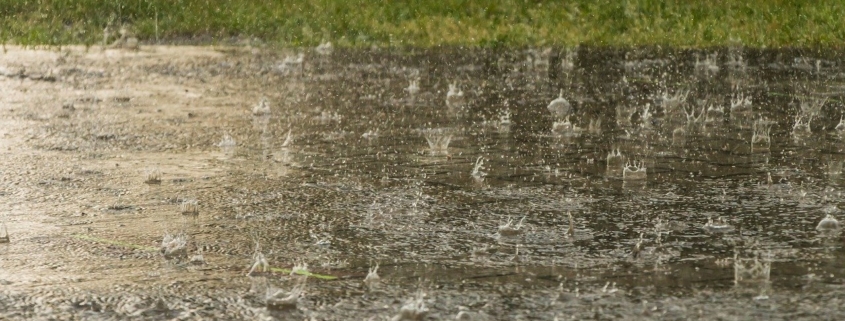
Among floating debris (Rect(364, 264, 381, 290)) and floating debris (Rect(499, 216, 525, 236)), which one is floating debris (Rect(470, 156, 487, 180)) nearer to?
floating debris (Rect(499, 216, 525, 236))

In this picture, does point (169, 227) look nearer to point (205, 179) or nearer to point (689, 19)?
point (205, 179)

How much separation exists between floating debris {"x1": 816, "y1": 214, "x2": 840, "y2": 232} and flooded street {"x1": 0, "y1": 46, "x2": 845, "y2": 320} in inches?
0.4

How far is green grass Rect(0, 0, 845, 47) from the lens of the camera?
64.0ft

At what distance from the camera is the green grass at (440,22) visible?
1952 cm

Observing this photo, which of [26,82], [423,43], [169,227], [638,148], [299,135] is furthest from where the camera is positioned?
[423,43]

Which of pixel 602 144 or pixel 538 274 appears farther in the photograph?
pixel 602 144

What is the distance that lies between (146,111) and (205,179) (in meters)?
4.50

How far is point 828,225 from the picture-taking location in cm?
694

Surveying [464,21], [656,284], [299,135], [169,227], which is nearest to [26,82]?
[299,135]

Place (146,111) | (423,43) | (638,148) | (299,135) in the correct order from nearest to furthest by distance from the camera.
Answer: (638,148) < (299,135) < (146,111) < (423,43)

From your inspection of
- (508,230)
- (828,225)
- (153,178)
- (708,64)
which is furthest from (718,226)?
(708,64)

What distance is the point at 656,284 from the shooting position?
226 inches

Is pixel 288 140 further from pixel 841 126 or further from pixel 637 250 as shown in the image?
pixel 637 250

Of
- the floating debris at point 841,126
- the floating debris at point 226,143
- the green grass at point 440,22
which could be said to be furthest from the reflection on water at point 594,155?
the green grass at point 440,22
